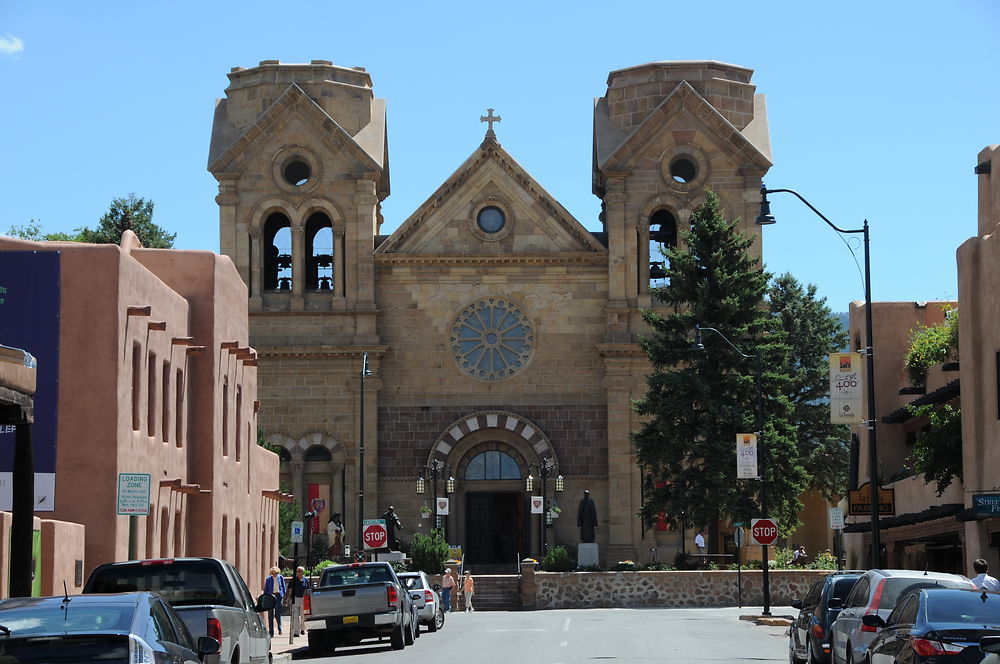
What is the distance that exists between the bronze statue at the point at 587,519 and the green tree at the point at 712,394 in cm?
230

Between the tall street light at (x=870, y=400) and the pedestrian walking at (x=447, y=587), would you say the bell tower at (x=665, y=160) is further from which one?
the tall street light at (x=870, y=400)

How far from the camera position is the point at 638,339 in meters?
55.3

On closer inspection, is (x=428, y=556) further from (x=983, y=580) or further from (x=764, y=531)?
(x=983, y=580)

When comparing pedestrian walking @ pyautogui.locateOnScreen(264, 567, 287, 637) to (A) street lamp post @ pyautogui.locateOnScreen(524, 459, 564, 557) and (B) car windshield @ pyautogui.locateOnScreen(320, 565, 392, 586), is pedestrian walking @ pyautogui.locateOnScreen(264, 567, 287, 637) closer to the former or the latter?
(B) car windshield @ pyautogui.locateOnScreen(320, 565, 392, 586)

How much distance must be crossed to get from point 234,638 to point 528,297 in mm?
41814

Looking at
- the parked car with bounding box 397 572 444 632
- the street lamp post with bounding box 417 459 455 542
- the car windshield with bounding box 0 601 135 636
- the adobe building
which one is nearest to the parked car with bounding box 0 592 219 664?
the car windshield with bounding box 0 601 135 636

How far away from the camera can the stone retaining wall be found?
162 feet

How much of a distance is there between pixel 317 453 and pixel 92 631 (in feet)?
152

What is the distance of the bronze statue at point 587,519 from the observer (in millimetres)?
54500

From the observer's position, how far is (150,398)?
3145 cm

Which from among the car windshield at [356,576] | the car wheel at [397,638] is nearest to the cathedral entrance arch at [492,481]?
Result: the car windshield at [356,576]

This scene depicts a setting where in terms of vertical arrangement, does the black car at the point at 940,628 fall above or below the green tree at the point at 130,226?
below

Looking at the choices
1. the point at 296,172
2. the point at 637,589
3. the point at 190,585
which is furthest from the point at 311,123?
the point at 190,585

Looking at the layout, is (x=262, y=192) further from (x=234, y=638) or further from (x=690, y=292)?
(x=234, y=638)
